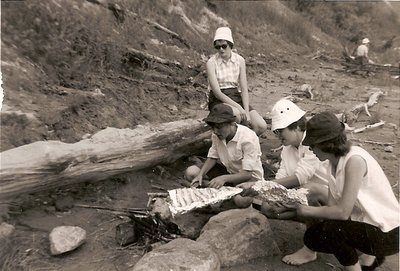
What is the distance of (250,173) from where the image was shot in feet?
10.8

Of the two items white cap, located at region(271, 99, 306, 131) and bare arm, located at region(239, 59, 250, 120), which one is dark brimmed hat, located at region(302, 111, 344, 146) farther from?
bare arm, located at region(239, 59, 250, 120)

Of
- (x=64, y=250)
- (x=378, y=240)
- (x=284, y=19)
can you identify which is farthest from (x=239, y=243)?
(x=284, y=19)

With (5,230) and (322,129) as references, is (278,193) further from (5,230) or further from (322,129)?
(5,230)

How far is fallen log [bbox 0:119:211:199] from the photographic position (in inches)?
114

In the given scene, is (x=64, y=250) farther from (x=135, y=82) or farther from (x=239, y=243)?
(x=135, y=82)

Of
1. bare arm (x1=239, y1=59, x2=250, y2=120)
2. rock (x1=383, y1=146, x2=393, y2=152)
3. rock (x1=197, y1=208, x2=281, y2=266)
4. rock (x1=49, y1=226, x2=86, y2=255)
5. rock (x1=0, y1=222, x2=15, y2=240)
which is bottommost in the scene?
rock (x1=197, y1=208, x2=281, y2=266)

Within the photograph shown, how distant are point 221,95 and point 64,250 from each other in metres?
2.16

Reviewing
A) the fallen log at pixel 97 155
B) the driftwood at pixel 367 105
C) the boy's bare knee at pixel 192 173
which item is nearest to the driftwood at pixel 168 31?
the driftwood at pixel 367 105

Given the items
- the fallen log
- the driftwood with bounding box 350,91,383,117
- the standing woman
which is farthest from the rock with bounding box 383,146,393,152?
the fallen log

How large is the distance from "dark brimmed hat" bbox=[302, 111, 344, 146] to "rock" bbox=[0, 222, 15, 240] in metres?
2.05

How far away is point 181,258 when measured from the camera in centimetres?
243

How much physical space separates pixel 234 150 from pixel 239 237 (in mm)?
779

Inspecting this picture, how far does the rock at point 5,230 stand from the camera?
2.80 meters

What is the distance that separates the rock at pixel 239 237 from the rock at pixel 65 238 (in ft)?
2.70
